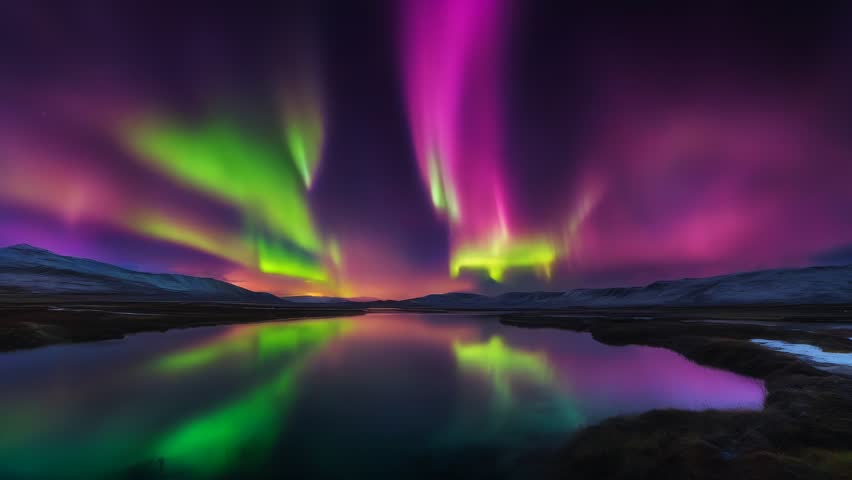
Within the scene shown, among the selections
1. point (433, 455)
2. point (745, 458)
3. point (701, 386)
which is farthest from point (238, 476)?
point (701, 386)

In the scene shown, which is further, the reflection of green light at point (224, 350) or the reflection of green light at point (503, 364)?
the reflection of green light at point (224, 350)

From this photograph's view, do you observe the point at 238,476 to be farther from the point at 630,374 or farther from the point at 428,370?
the point at 630,374

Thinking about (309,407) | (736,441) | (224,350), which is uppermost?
(224,350)

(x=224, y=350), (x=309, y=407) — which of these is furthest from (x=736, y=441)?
(x=224, y=350)

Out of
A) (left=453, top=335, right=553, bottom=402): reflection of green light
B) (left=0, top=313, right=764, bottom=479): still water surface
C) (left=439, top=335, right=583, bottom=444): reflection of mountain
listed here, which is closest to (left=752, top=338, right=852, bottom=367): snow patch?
(left=0, top=313, right=764, bottom=479): still water surface

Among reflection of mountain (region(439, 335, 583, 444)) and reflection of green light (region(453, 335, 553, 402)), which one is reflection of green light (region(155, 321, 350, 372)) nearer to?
reflection of green light (region(453, 335, 553, 402))

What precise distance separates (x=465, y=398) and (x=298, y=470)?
11742 millimetres

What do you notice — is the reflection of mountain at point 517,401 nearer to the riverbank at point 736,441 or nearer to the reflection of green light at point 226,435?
the riverbank at point 736,441

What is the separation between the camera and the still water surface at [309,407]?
1261 centimetres

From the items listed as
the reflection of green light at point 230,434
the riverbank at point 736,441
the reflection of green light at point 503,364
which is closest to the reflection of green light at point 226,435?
the reflection of green light at point 230,434

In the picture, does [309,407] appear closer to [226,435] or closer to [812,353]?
[226,435]

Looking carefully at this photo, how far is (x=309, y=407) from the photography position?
19.3 meters

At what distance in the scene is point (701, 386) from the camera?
2244 cm

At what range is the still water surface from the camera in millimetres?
12609
